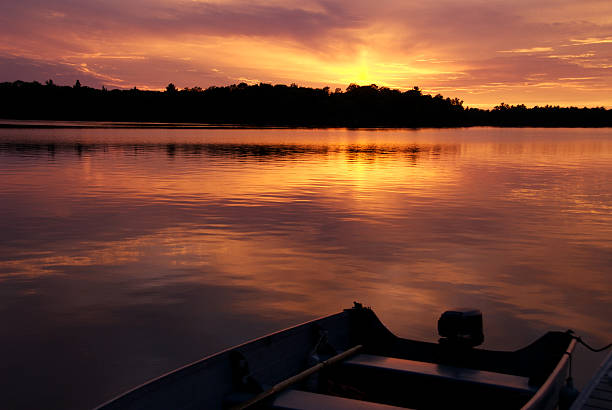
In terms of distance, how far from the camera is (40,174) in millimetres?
39875

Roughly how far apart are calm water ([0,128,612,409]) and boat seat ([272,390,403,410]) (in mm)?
3124

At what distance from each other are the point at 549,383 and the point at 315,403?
8.79 ft

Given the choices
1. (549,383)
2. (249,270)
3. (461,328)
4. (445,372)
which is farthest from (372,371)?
(249,270)

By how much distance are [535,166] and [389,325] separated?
161ft

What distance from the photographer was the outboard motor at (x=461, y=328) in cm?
799

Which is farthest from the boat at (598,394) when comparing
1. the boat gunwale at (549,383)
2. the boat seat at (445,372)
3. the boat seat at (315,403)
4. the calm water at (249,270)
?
the calm water at (249,270)

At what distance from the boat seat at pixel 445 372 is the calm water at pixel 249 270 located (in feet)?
8.84

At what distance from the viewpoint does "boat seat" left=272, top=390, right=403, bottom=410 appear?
6.34m

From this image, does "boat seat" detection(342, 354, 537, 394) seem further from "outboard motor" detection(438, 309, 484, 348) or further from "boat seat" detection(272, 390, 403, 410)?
"boat seat" detection(272, 390, 403, 410)

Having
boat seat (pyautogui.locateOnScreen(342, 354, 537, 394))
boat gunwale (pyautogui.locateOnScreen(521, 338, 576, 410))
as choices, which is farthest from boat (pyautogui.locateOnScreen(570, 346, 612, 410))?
boat seat (pyautogui.locateOnScreen(342, 354, 537, 394))

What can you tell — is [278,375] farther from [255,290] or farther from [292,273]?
[292,273]

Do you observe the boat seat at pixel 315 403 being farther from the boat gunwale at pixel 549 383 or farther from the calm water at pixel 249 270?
the calm water at pixel 249 270

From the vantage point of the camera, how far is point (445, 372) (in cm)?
767

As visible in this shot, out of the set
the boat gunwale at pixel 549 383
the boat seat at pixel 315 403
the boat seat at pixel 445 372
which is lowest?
the boat seat at pixel 445 372
